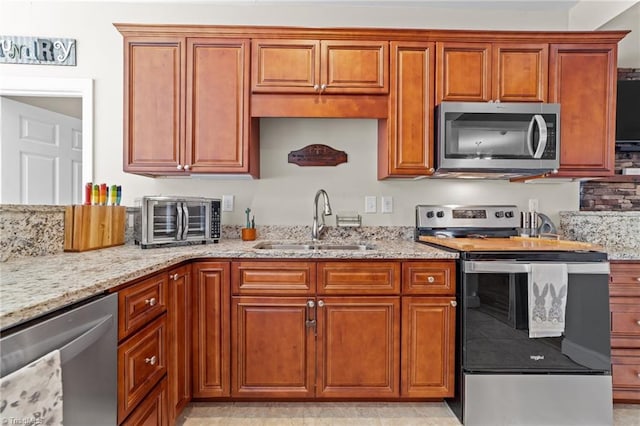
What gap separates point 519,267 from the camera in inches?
71.4

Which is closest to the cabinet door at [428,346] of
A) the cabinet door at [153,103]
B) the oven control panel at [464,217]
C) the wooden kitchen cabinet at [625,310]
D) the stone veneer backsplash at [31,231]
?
the oven control panel at [464,217]

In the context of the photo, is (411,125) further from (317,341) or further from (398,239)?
(317,341)

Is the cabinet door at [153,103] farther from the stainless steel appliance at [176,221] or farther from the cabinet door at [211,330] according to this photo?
the cabinet door at [211,330]

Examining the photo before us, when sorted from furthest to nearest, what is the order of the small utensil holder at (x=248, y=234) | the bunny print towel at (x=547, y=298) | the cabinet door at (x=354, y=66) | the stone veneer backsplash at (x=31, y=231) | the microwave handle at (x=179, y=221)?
the small utensil holder at (x=248, y=234), the cabinet door at (x=354, y=66), the microwave handle at (x=179, y=221), the bunny print towel at (x=547, y=298), the stone veneer backsplash at (x=31, y=231)

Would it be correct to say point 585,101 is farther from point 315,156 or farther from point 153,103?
point 153,103

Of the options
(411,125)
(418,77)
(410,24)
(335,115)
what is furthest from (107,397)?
(410,24)

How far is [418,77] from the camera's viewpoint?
7.23ft

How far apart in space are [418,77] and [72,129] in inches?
99.9

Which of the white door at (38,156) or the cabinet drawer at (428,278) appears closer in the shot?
the cabinet drawer at (428,278)

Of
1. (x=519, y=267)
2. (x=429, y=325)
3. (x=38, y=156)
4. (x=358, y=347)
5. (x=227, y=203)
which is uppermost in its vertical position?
(x=38, y=156)

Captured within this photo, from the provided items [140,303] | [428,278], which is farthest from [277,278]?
[428,278]

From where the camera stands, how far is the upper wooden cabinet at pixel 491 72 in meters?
2.21

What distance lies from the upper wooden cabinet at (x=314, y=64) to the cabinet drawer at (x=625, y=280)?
1754 mm

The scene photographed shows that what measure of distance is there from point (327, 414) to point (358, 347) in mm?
415
